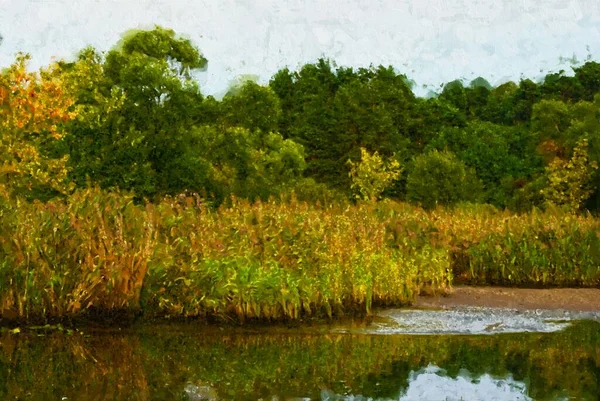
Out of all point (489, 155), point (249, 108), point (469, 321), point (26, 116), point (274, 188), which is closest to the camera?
point (469, 321)

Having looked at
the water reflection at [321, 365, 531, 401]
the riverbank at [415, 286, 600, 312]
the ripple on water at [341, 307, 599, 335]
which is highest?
the riverbank at [415, 286, 600, 312]

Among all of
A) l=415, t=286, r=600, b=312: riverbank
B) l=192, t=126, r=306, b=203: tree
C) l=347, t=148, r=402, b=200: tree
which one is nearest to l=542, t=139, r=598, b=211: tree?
l=347, t=148, r=402, b=200: tree

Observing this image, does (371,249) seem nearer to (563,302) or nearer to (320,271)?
(320,271)

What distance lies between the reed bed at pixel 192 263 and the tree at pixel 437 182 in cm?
3090

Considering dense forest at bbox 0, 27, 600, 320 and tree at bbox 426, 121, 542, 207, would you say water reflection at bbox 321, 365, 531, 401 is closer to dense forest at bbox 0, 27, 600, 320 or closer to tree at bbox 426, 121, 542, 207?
dense forest at bbox 0, 27, 600, 320

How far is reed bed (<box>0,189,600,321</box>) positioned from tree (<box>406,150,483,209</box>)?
3090cm

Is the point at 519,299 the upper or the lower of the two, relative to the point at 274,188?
lower

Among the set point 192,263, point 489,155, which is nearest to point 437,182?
point 489,155

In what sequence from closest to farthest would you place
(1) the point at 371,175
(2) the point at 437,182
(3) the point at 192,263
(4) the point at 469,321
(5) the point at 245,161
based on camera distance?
(3) the point at 192,263, (4) the point at 469,321, (5) the point at 245,161, (2) the point at 437,182, (1) the point at 371,175

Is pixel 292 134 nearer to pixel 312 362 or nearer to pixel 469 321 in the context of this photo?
pixel 469 321

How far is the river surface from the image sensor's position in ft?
26.6

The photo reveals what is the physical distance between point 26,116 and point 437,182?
922 inches

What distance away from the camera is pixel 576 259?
18062 mm

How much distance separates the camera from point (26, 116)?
2848cm
